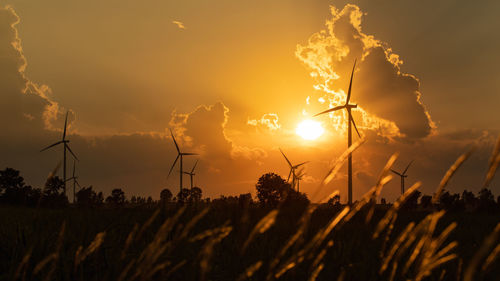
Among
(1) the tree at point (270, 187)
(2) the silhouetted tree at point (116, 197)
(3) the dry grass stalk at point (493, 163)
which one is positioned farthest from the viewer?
(2) the silhouetted tree at point (116, 197)

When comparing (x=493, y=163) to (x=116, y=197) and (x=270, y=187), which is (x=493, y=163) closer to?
(x=270, y=187)

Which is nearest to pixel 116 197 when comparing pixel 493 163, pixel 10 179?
pixel 10 179

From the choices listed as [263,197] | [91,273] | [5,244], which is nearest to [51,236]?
[5,244]

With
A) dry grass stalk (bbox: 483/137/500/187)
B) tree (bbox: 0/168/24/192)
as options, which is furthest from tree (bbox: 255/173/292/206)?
dry grass stalk (bbox: 483/137/500/187)

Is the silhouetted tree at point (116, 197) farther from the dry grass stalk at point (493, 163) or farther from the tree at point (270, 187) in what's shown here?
the dry grass stalk at point (493, 163)

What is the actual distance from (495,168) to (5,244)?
12.3 m

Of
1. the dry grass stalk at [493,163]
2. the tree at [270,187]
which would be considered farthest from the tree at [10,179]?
the dry grass stalk at [493,163]

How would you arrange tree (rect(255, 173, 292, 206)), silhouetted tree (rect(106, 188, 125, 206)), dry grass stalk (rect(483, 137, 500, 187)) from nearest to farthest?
dry grass stalk (rect(483, 137, 500, 187)), tree (rect(255, 173, 292, 206)), silhouetted tree (rect(106, 188, 125, 206))

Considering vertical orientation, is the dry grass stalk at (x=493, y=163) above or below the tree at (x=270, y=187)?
below

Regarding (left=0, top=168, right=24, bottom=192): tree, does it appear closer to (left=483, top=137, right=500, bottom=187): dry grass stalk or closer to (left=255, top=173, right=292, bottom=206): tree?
(left=255, top=173, right=292, bottom=206): tree

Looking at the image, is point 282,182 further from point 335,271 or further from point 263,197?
point 335,271

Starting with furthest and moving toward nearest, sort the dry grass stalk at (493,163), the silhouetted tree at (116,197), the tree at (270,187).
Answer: the silhouetted tree at (116,197) < the tree at (270,187) < the dry grass stalk at (493,163)

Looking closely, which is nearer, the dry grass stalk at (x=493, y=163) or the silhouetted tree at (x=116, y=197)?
the dry grass stalk at (x=493, y=163)

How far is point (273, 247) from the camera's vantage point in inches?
442
